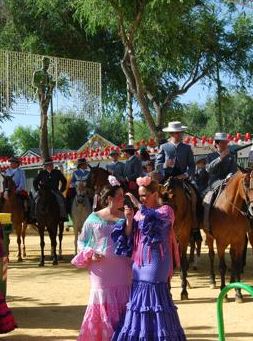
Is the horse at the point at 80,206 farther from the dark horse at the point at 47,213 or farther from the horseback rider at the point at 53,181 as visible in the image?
the dark horse at the point at 47,213

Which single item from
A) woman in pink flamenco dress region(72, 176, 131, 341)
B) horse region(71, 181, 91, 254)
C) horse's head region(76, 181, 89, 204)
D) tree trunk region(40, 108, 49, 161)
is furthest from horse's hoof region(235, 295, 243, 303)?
tree trunk region(40, 108, 49, 161)

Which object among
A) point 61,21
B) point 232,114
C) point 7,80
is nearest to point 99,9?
point 7,80

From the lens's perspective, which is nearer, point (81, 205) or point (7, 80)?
point (81, 205)

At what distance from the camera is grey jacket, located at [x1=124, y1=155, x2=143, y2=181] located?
14.3 metres

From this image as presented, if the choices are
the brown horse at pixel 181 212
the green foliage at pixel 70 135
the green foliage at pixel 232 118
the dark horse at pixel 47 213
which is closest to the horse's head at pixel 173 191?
the brown horse at pixel 181 212

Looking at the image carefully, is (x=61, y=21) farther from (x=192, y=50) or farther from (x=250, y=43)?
(x=250, y=43)

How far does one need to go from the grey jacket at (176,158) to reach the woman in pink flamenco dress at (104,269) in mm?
4296

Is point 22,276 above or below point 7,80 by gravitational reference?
below

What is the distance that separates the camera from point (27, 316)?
9203 millimetres

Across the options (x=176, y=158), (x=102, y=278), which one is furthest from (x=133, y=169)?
(x=102, y=278)

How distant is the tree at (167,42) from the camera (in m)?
18.1

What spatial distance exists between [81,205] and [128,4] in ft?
19.4

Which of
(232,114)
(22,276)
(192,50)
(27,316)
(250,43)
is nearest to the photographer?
(27,316)

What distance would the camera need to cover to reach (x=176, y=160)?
10766mm
